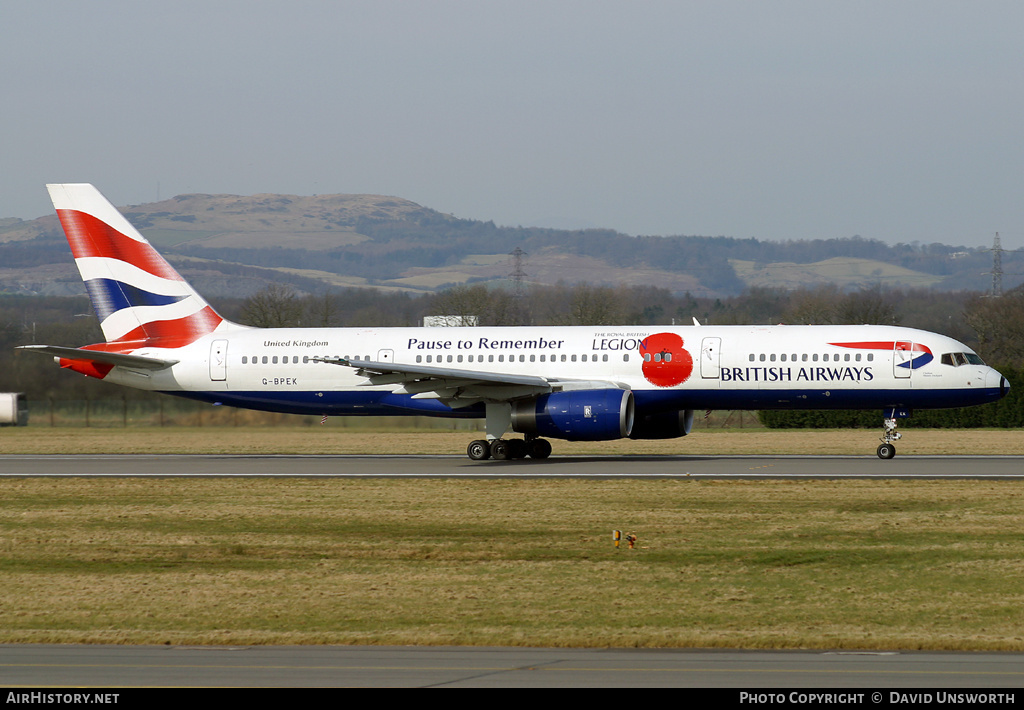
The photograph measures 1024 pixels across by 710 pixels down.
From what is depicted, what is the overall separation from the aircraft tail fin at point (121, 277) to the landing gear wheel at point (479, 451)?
34.6ft

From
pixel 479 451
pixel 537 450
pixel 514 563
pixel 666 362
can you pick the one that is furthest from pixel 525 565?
pixel 537 450

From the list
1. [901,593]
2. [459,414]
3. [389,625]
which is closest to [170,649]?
[389,625]

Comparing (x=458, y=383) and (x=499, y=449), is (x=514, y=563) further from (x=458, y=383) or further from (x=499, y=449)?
(x=499, y=449)

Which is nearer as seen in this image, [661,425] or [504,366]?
[504,366]

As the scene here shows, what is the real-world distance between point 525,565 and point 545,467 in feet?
47.7

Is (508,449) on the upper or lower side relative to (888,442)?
lower

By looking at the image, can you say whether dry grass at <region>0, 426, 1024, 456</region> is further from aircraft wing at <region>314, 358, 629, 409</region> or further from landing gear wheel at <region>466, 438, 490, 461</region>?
aircraft wing at <region>314, 358, 629, 409</region>

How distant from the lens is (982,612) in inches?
529

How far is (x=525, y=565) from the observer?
55.5 feet

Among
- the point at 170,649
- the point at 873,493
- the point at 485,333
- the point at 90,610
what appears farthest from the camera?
the point at 485,333

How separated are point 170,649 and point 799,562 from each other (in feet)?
30.5

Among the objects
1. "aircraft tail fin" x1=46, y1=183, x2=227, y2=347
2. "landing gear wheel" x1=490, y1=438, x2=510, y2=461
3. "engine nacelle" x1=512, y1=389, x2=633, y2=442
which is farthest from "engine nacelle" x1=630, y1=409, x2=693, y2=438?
"aircraft tail fin" x1=46, y1=183, x2=227, y2=347

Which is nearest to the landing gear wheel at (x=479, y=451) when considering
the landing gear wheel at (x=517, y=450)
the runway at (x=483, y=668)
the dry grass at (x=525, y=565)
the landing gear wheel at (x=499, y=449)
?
the landing gear wheel at (x=499, y=449)
